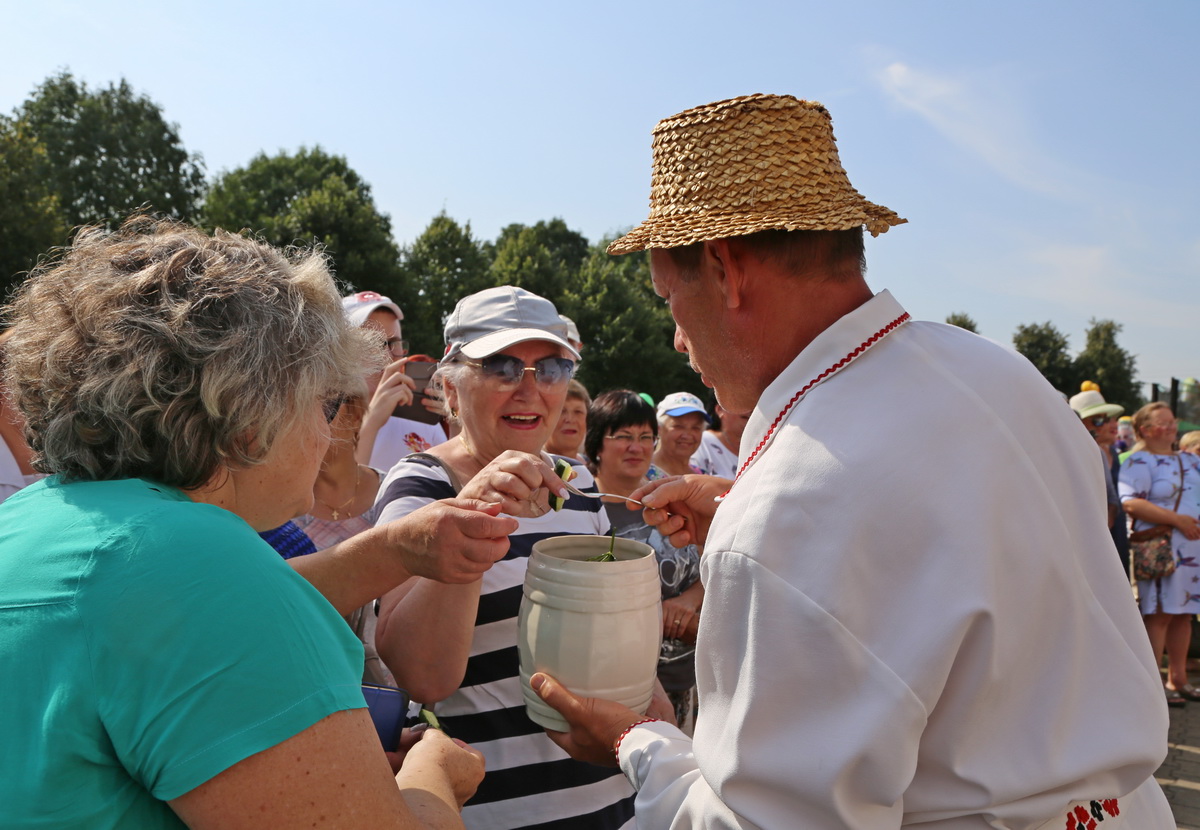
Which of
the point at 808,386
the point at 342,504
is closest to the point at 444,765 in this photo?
the point at 808,386

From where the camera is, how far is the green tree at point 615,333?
33.5 m

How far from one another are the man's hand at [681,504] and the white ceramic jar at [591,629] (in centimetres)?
47

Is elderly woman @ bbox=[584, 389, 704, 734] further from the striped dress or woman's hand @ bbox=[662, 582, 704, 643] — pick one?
the striped dress

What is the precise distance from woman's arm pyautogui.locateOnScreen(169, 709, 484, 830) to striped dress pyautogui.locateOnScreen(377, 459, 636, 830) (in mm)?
912

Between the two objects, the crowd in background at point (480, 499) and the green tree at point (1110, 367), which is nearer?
the crowd in background at point (480, 499)

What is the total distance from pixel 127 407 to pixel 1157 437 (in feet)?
27.1

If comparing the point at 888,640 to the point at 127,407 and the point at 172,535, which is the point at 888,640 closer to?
the point at 172,535

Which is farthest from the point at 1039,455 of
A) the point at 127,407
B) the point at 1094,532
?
the point at 127,407

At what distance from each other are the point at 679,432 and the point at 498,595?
12.3 ft

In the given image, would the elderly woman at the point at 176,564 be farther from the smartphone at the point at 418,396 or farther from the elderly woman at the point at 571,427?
the elderly woman at the point at 571,427

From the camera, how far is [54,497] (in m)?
1.12

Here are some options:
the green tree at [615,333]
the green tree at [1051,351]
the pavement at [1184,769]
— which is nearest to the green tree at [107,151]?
the green tree at [615,333]

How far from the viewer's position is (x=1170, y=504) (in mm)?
6945

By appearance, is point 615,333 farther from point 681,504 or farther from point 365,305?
point 681,504
